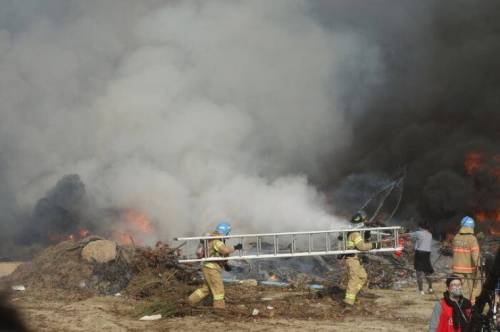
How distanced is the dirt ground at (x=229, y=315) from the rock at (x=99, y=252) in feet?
3.41

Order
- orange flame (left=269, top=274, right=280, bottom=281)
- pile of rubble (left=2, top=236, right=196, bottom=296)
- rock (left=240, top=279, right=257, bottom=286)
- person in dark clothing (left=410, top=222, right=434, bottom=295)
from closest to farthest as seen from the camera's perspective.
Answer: person in dark clothing (left=410, top=222, right=434, bottom=295) → pile of rubble (left=2, top=236, right=196, bottom=296) → rock (left=240, top=279, right=257, bottom=286) → orange flame (left=269, top=274, right=280, bottom=281)

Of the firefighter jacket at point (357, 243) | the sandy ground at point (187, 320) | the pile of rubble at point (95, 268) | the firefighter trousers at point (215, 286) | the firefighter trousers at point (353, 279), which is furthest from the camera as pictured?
the pile of rubble at point (95, 268)

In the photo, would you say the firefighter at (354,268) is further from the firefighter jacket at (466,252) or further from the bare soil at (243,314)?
the firefighter jacket at (466,252)

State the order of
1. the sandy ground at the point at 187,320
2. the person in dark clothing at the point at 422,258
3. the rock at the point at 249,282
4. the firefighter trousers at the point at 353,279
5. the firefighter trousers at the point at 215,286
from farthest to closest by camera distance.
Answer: the rock at the point at 249,282 < the person in dark clothing at the point at 422,258 < the firefighter trousers at the point at 353,279 < the firefighter trousers at the point at 215,286 < the sandy ground at the point at 187,320

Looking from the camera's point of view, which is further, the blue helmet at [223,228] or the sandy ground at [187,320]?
the blue helmet at [223,228]

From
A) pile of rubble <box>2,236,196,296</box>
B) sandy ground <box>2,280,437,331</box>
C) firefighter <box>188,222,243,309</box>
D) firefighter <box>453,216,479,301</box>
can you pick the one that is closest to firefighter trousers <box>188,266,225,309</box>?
firefighter <box>188,222,243,309</box>

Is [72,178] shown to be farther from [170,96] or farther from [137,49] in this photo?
[137,49]

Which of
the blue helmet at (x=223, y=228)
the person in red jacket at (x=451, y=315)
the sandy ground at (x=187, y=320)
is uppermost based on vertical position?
the blue helmet at (x=223, y=228)

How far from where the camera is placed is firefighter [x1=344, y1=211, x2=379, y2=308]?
9258 mm

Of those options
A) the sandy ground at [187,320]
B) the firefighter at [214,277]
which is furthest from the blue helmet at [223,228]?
the sandy ground at [187,320]

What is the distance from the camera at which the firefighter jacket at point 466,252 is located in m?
8.87

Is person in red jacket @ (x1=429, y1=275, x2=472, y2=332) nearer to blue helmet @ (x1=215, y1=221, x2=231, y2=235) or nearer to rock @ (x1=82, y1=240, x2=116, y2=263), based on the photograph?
blue helmet @ (x1=215, y1=221, x2=231, y2=235)

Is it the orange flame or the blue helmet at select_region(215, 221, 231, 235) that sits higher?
the blue helmet at select_region(215, 221, 231, 235)

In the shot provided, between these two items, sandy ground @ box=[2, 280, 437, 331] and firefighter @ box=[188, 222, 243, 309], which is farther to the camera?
firefighter @ box=[188, 222, 243, 309]
